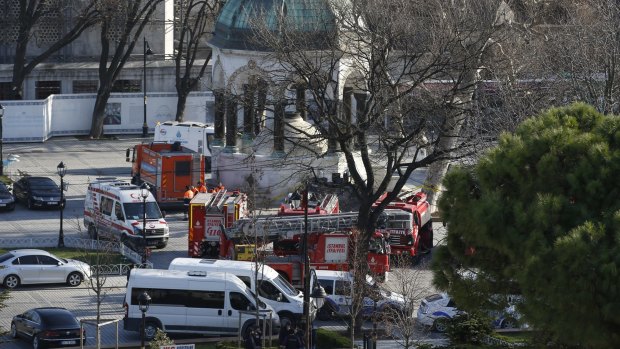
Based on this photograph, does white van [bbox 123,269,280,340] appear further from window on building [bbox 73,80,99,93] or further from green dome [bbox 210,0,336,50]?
window on building [bbox 73,80,99,93]

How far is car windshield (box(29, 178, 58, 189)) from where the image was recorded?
163 feet

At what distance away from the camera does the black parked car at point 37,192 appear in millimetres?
49156

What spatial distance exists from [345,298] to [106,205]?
12.1 m

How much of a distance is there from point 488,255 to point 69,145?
39887mm

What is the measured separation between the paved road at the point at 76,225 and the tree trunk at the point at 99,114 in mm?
870

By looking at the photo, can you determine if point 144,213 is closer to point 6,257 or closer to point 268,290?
point 6,257

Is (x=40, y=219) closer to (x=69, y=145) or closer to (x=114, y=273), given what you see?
(x=114, y=273)

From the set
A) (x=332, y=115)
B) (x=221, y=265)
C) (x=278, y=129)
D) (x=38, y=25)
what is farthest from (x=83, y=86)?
(x=221, y=265)

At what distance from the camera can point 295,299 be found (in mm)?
36188

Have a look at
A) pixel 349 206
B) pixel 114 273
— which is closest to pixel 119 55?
pixel 349 206

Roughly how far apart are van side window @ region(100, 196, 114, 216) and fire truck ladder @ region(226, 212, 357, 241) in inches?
212

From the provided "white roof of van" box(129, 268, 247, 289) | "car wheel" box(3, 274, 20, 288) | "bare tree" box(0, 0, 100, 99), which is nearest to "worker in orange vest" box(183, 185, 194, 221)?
"car wheel" box(3, 274, 20, 288)

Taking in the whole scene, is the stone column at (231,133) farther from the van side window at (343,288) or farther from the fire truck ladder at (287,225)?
the van side window at (343,288)

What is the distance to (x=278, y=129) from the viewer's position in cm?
4878
